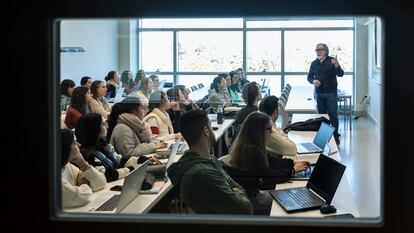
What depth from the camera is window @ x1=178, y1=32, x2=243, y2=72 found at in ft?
27.7

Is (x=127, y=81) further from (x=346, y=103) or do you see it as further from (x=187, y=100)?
(x=346, y=103)

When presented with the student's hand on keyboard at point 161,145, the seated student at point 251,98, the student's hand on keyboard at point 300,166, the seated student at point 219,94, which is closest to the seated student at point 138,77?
the seated student at point 219,94

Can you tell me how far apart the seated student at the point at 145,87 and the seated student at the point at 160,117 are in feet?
0.95

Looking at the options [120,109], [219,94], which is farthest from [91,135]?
[219,94]

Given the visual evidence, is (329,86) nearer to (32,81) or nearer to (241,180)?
(241,180)

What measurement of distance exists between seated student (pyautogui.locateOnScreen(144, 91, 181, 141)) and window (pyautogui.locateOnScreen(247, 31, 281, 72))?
2.64m

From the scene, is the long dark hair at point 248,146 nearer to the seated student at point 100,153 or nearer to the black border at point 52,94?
the seated student at point 100,153

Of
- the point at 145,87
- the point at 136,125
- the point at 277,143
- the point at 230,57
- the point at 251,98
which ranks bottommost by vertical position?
the point at 277,143

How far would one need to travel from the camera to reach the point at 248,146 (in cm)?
373

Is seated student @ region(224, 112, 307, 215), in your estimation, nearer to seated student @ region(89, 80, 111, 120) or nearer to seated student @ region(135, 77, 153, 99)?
seated student @ region(89, 80, 111, 120)

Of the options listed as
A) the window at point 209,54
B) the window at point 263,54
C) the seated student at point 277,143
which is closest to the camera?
the seated student at point 277,143

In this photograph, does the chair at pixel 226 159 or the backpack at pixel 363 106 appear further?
the chair at pixel 226 159

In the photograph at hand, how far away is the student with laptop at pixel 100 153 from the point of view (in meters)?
3.65

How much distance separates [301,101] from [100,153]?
3.63 m
